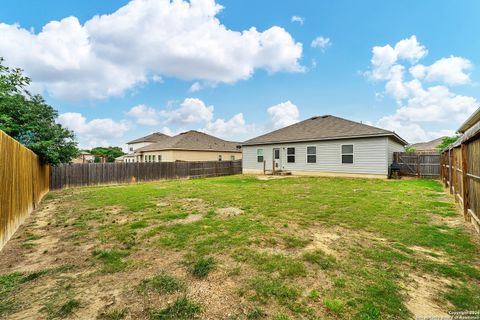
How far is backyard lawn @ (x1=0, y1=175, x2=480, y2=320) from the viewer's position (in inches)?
86.9

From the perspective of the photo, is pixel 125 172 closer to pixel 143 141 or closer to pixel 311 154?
pixel 311 154

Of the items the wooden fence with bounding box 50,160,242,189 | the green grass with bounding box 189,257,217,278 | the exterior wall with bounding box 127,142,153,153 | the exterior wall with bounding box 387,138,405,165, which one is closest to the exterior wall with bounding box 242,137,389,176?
the exterior wall with bounding box 387,138,405,165

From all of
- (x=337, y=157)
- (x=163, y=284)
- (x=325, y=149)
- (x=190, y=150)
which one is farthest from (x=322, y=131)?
(x=163, y=284)

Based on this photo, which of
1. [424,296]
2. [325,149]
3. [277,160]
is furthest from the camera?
[277,160]

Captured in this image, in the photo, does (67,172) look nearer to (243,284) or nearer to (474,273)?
(243,284)

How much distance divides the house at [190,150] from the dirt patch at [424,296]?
2082 cm

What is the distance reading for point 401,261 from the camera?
3.19 metres

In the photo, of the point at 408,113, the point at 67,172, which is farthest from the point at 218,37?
the point at 408,113

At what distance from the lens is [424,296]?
7.86 feet

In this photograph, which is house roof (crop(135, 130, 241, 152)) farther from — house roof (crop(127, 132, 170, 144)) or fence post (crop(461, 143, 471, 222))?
fence post (crop(461, 143, 471, 222))

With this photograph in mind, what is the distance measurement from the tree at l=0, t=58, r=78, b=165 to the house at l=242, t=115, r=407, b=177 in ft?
44.0

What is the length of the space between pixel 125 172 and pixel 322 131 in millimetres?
14525

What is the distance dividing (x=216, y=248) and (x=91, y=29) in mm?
12263

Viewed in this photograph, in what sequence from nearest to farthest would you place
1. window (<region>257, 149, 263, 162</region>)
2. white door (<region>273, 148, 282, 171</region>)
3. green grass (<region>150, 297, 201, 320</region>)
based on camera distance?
green grass (<region>150, 297, 201, 320</region>) → white door (<region>273, 148, 282, 171</region>) → window (<region>257, 149, 263, 162</region>)
